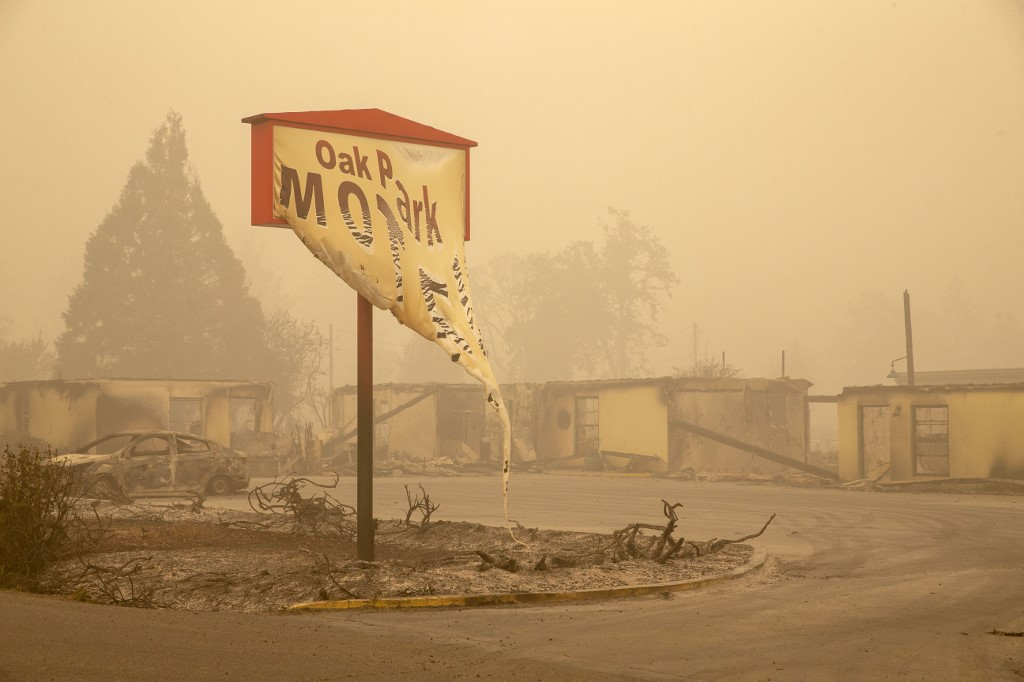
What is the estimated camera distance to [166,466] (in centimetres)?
2555

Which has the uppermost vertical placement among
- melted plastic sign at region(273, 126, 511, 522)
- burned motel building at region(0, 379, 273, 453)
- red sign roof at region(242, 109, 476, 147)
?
red sign roof at region(242, 109, 476, 147)

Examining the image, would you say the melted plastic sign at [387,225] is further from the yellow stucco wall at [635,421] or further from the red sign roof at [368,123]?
the yellow stucco wall at [635,421]

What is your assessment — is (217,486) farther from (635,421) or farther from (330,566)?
(635,421)

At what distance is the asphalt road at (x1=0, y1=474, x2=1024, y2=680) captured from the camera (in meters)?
7.67

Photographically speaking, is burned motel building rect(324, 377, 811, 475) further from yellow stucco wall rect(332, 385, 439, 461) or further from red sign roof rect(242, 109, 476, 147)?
red sign roof rect(242, 109, 476, 147)

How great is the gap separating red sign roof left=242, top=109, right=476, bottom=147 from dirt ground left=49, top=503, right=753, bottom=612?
4.87m

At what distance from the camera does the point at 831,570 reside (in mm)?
13711

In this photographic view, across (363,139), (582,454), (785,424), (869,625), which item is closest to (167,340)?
(582,454)

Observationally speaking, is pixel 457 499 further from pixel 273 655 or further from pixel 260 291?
pixel 260 291

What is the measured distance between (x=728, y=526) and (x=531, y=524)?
3.47 metres

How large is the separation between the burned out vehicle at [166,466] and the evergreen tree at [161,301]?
4335 cm

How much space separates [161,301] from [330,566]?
6232cm

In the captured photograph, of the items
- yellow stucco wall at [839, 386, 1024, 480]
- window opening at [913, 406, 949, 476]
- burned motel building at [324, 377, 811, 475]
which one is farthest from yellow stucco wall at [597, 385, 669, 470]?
window opening at [913, 406, 949, 476]

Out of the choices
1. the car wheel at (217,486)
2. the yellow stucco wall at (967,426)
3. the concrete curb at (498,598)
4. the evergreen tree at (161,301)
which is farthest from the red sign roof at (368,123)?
the evergreen tree at (161,301)
